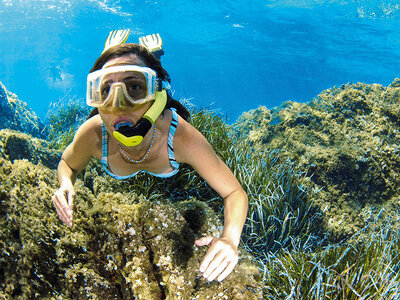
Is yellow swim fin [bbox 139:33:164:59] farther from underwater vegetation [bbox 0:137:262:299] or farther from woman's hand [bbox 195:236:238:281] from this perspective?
woman's hand [bbox 195:236:238:281]

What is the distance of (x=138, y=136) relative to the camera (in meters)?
1.77

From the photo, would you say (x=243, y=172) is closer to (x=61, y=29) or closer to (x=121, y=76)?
(x=121, y=76)

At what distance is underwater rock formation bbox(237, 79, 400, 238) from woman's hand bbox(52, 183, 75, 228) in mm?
3809

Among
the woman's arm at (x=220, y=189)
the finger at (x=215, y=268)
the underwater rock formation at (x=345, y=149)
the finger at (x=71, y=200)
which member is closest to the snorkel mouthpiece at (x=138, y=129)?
the woman's arm at (x=220, y=189)

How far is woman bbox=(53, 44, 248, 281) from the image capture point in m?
1.79

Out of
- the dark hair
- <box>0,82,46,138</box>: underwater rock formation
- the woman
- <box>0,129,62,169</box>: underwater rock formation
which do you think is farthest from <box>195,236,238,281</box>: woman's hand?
<box>0,82,46,138</box>: underwater rock formation

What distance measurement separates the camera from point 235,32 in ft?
103

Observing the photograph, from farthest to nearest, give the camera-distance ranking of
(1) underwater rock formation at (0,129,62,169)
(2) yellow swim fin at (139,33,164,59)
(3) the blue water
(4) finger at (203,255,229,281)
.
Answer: (3) the blue water < (2) yellow swim fin at (139,33,164,59) < (1) underwater rock formation at (0,129,62,169) < (4) finger at (203,255,229,281)

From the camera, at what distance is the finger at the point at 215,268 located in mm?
1417

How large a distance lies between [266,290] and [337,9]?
87.0 feet

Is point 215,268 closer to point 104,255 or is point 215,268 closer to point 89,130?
point 104,255

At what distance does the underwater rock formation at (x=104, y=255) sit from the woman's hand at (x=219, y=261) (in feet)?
1.27

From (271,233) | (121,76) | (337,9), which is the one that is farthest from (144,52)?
(337,9)

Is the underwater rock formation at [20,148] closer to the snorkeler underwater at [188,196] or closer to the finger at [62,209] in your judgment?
the snorkeler underwater at [188,196]
